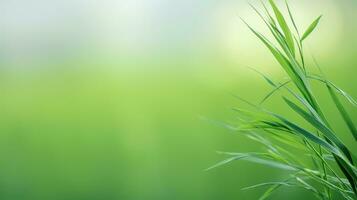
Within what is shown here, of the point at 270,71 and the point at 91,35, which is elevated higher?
the point at 91,35

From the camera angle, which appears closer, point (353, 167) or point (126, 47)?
point (353, 167)

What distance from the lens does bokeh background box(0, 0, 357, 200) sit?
2070 mm

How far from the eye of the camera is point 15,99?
7.16ft

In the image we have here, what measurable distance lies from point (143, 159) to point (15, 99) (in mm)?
684

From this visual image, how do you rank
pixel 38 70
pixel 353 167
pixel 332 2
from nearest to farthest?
pixel 353 167
pixel 332 2
pixel 38 70

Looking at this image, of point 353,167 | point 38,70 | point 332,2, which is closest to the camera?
point 353,167

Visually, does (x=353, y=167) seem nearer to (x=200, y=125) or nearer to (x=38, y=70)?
(x=200, y=125)

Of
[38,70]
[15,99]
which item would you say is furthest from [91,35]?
[15,99]

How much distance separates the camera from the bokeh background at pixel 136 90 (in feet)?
6.79

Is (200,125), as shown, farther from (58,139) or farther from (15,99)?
(15,99)

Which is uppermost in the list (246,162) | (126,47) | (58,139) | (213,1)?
(213,1)

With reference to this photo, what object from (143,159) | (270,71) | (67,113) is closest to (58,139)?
(67,113)

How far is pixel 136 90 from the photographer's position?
6.99 feet

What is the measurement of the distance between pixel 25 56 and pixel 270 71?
3.80 ft
